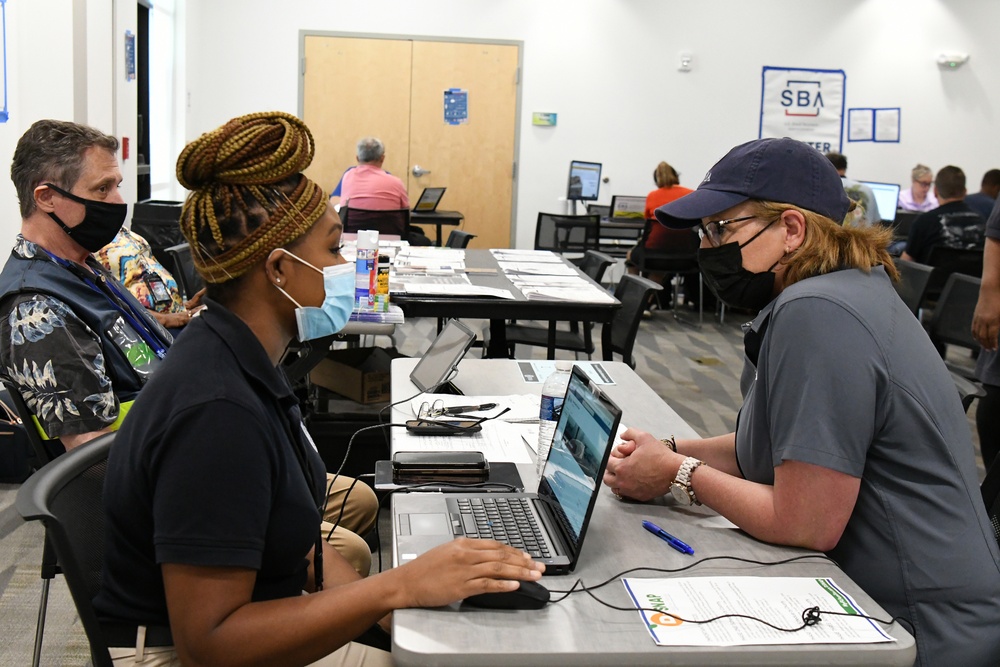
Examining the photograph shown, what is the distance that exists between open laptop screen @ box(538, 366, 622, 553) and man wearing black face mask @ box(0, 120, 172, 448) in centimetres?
112

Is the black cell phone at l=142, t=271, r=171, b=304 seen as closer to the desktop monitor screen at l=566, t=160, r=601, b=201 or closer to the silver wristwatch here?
the silver wristwatch

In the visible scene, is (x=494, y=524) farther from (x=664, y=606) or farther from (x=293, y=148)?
(x=293, y=148)

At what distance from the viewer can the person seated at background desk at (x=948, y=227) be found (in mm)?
6520

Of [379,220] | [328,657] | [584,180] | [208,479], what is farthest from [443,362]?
[584,180]

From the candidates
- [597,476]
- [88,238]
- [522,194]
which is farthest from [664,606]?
[522,194]

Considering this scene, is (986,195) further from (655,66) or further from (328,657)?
(328,657)

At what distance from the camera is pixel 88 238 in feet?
7.85

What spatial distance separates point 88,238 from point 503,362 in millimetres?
1206

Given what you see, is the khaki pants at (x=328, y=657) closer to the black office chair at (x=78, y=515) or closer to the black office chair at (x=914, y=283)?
the black office chair at (x=78, y=515)

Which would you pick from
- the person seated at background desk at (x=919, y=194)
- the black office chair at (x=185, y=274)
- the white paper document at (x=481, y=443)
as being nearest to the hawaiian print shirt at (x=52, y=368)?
the white paper document at (x=481, y=443)

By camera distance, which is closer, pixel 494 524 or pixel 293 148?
pixel 293 148

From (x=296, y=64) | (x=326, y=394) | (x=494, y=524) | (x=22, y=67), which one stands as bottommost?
(x=326, y=394)

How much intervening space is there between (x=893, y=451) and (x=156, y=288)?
8.69 feet

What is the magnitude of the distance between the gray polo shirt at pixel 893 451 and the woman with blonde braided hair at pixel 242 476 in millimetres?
518
